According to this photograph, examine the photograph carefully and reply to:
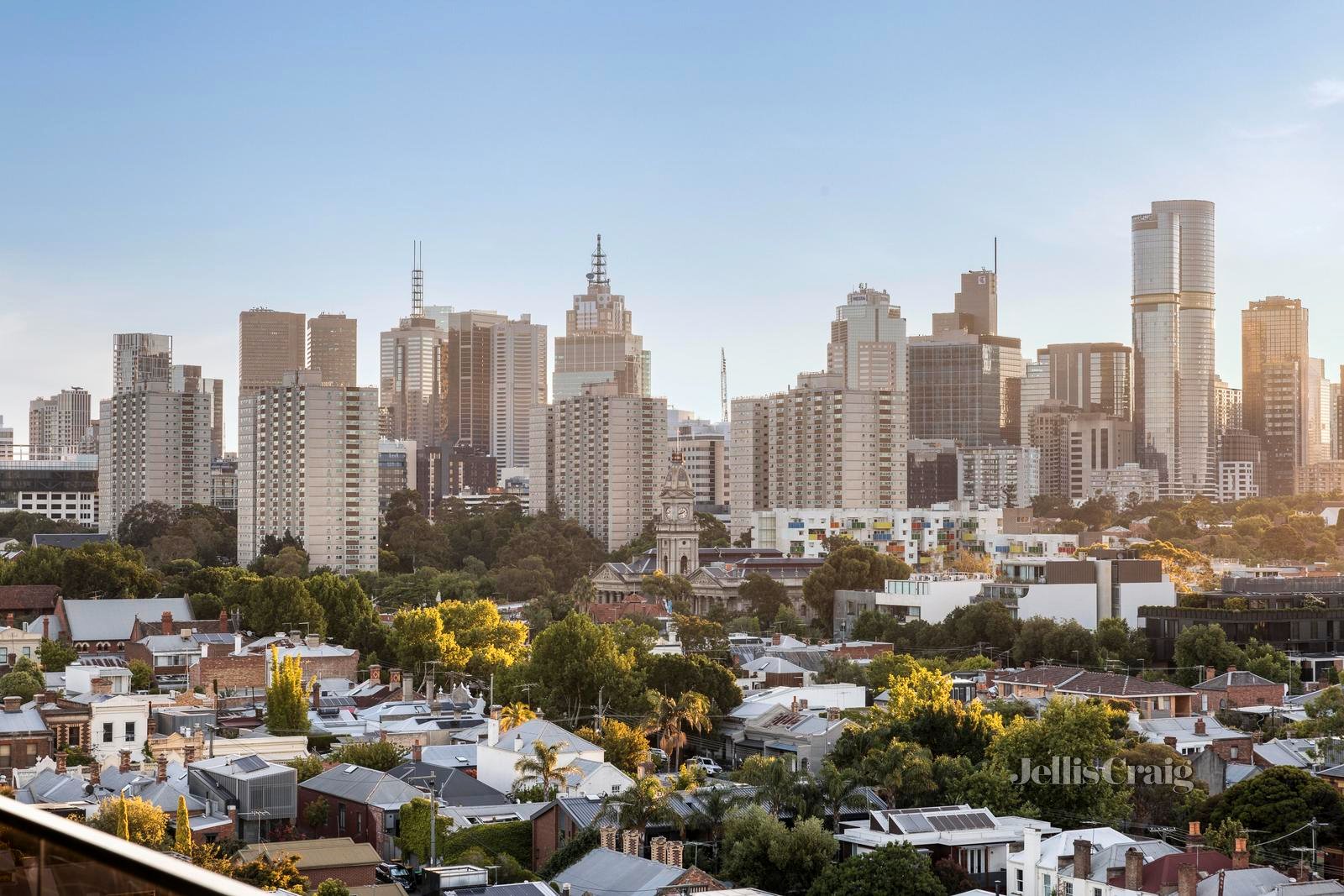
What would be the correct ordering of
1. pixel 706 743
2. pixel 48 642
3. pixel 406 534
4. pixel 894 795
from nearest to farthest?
pixel 894 795
pixel 706 743
pixel 48 642
pixel 406 534

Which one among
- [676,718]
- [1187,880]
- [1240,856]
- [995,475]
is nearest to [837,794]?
[1240,856]

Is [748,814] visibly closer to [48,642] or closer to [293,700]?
[293,700]

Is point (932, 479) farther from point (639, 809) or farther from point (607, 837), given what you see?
point (607, 837)

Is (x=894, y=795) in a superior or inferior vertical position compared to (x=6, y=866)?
inferior

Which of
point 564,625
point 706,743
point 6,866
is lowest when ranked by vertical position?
point 706,743

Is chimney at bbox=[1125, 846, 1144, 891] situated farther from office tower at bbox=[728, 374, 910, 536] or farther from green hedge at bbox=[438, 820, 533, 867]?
office tower at bbox=[728, 374, 910, 536]

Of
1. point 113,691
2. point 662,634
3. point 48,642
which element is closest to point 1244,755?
point 113,691

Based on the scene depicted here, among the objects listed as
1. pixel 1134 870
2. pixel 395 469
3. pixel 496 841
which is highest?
pixel 395 469

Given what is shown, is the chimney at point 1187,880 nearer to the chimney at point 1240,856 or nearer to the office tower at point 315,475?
the chimney at point 1240,856
